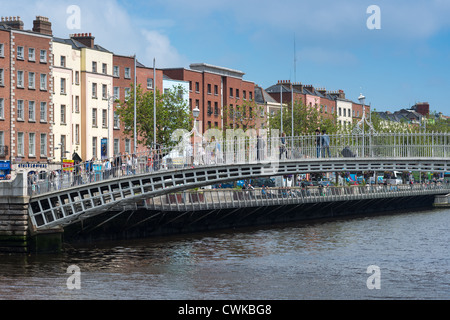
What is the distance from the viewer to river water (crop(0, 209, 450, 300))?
101ft

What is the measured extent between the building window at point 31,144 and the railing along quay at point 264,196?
1712 centimetres

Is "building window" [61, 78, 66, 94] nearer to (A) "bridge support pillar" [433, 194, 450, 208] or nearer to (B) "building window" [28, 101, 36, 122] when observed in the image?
(B) "building window" [28, 101, 36, 122]

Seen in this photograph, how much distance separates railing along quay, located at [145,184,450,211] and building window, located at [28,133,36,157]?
674 inches

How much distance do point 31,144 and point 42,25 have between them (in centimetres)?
840

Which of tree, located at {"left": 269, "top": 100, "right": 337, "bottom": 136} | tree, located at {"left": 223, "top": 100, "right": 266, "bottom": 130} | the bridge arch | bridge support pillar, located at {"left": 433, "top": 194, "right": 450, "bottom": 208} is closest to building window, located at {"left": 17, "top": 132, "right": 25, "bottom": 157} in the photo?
tree, located at {"left": 223, "top": 100, "right": 266, "bottom": 130}

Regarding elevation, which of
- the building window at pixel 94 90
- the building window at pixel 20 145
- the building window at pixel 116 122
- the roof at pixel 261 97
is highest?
the roof at pixel 261 97

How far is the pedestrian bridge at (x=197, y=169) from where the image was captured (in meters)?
40.2

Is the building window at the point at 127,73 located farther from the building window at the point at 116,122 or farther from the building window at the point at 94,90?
the building window at the point at 94,90

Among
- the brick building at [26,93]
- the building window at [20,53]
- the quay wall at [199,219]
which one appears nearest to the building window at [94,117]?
the brick building at [26,93]

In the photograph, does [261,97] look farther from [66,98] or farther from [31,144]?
[31,144]

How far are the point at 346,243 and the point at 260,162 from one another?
31.5 ft

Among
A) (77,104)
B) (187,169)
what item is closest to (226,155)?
(187,169)

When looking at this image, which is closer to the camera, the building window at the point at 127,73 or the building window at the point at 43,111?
the building window at the point at 43,111
